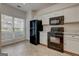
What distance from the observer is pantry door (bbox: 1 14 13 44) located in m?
2.01

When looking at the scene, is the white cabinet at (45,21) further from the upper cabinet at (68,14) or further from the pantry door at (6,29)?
the pantry door at (6,29)

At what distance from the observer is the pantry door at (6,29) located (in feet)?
6.58

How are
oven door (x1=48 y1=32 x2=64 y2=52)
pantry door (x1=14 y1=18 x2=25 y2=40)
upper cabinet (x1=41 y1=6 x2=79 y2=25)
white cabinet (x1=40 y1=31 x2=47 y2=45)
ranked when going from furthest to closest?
white cabinet (x1=40 y1=31 x2=47 y2=45) < oven door (x1=48 y1=32 x2=64 y2=52) < upper cabinet (x1=41 y1=6 x2=79 y2=25) < pantry door (x1=14 y1=18 x2=25 y2=40)


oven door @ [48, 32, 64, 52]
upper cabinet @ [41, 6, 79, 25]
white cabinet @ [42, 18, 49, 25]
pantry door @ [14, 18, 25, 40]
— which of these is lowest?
oven door @ [48, 32, 64, 52]

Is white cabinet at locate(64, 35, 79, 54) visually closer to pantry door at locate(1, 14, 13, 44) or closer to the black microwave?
the black microwave

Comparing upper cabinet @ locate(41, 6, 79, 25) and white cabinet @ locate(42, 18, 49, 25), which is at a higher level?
upper cabinet @ locate(41, 6, 79, 25)

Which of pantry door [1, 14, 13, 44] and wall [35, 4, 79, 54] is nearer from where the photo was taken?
pantry door [1, 14, 13, 44]

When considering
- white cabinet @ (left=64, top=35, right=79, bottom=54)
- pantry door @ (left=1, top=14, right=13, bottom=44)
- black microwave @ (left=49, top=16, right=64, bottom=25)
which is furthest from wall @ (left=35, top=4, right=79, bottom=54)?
pantry door @ (left=1, top=14, right=13, bottom=44)

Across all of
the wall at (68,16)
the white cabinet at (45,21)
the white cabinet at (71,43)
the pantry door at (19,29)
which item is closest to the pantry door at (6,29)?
the pantry door at (19,29)

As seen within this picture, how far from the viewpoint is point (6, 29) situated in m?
2.07

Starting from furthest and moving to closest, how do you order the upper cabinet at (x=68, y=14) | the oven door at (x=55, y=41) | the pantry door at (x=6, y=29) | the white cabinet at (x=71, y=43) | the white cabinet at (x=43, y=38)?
1. the white cabinet at (x=43, y=38)
2. the oven door at (x=55, y=41)
3. the upper cabinet at (x=68, y=14)
4. the white cabinet at (x=71, y=43)
5. the pantry door at (x=6, y=29)

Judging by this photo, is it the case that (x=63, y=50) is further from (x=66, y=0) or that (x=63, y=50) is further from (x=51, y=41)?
(x=66, y=0)

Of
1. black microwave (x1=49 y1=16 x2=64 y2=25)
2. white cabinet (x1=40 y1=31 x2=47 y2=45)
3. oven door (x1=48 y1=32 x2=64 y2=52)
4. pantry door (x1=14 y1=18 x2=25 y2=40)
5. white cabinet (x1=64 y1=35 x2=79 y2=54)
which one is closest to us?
pantry door (x1=14 y1=18 x2=25 y2=40)

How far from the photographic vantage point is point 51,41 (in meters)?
2.93
